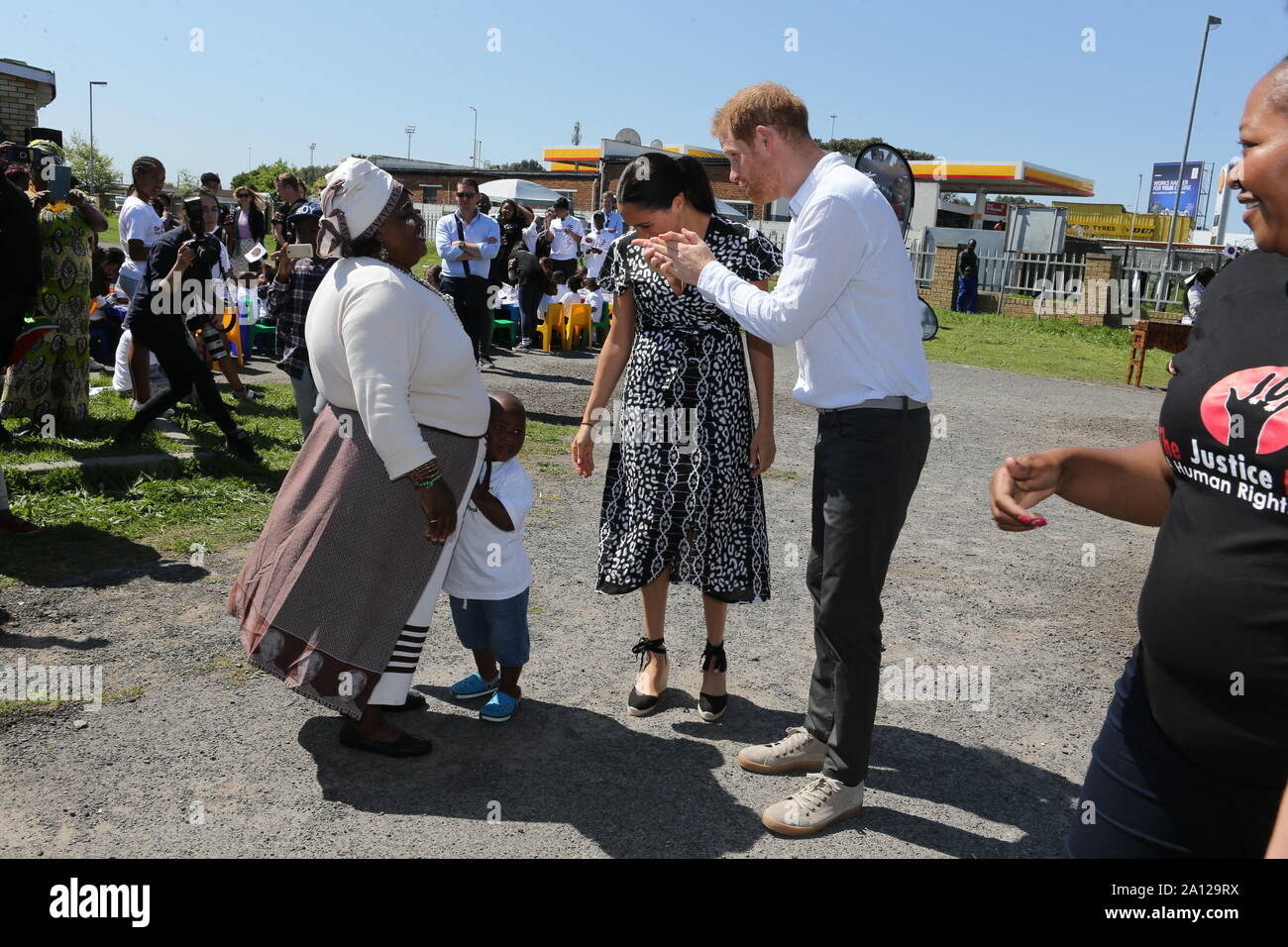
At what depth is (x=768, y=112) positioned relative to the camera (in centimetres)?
325

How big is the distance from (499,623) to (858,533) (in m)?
1.52

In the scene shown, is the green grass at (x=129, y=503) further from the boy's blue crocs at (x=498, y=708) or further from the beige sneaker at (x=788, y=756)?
the beige sneaker at (x=788, y=756)

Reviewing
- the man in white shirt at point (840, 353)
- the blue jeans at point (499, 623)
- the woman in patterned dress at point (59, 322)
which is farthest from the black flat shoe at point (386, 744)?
the woman in patterned dress at point (59, 322)

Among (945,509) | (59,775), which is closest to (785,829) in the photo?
(59,775)

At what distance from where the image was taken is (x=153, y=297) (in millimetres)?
7617

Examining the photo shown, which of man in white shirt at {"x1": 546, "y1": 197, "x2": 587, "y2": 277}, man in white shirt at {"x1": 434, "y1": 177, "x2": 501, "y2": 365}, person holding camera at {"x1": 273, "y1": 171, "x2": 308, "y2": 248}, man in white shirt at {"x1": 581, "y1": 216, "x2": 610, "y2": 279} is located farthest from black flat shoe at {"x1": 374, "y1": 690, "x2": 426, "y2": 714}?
man in white shirt at {"x1": 581, "y1": 216, "x2": 610, "y2": 279}

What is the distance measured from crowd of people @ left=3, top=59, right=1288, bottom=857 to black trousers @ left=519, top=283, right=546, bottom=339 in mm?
11591

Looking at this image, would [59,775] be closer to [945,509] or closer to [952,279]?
[945,509]

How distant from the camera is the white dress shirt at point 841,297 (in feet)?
9.75

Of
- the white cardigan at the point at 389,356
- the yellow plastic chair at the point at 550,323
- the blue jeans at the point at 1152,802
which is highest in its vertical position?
the white cardigan at the point at 389,356

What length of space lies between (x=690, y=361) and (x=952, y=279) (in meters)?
25.2

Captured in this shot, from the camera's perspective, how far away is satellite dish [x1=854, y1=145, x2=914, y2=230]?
6.14 meters

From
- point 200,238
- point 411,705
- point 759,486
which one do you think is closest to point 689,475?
point 759,486
